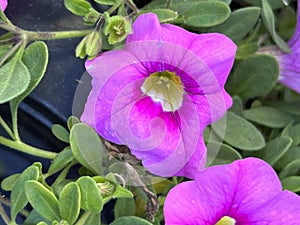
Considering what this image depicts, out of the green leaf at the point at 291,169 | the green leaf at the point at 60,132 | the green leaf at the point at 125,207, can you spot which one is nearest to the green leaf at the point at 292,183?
the green leaf at the point at 291,169

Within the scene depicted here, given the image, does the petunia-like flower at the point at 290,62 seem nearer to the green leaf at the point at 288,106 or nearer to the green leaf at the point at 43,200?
the green leaf at the point at 288,106

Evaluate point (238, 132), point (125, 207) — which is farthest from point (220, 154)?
point (125, 207)

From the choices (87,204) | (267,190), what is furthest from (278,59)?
(87,204)

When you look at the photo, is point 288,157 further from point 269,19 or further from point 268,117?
point 269,19

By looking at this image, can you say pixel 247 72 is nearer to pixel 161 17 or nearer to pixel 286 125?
pixel 286 125

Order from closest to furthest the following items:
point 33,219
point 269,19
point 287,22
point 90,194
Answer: point 90,194, point 33,219, point 269,19, point 287,22

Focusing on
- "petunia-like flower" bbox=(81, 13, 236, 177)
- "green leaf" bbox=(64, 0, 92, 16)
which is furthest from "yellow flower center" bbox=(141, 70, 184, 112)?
"green leaf" bbox=(64, 0, 92, 16)

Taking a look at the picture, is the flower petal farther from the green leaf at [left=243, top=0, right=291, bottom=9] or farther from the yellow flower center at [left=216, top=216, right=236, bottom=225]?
the green leaf at [left=243, top=0, right=291, bottom=9]
